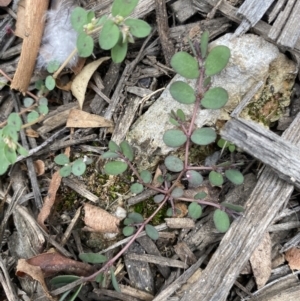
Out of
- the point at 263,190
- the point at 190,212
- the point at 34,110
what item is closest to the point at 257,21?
the point at 263,190

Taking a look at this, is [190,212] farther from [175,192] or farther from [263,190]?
[263,190]

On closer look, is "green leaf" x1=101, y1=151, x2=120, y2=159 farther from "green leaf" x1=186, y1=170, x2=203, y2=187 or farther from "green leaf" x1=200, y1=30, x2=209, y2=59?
"green leaf" x1=200, y1=30, x2=209, y2=59

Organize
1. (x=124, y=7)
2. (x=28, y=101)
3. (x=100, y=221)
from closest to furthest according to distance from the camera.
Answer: (x=124, y=7) < (x=100, y=221) < (x=28, y=101)

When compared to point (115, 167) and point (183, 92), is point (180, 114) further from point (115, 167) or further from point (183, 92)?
point (115, 167)

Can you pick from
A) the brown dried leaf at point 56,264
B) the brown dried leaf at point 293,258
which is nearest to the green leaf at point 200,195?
the brown dried leaf at point 293,258

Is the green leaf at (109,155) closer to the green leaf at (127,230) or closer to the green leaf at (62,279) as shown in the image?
the green leaf at (127,230)

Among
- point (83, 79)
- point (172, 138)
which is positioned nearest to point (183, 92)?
point (172, 138)

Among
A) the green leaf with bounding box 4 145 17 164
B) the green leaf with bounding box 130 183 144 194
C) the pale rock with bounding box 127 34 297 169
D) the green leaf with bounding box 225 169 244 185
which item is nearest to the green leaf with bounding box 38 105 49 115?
the green leaf with bounding box 4 145 17 164
